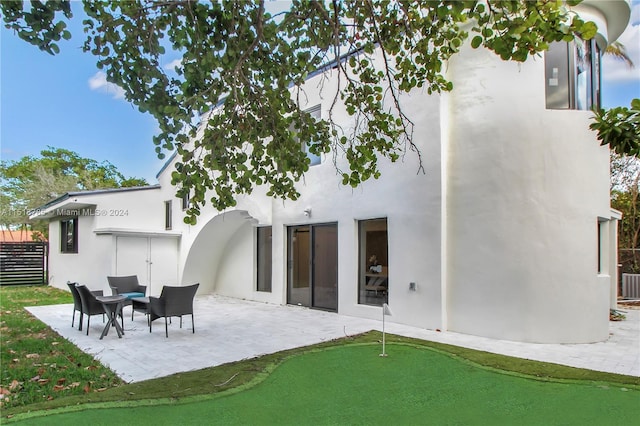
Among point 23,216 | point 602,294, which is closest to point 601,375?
point 602,294

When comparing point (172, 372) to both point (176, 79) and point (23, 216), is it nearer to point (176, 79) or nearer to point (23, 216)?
point (176, 79)

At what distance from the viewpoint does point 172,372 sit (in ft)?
19.4

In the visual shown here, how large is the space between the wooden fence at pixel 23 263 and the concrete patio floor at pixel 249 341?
10118 mm

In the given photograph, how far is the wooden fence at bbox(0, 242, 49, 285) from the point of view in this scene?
61.3 ft

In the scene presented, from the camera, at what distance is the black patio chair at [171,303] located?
825 cm

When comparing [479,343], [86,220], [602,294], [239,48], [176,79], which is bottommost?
[479,343]

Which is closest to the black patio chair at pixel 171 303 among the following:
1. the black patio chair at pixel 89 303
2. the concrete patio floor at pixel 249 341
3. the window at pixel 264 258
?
the concrete patio floor at pixel 249 341

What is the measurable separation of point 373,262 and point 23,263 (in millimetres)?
17799

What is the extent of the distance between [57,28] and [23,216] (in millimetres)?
28149

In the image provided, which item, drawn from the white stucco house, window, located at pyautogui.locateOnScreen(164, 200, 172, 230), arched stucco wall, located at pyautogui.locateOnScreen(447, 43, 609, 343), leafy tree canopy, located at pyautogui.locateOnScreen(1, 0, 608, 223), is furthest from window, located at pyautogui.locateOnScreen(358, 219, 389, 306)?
window, located at pyautogui.locateOnScreen(164, 200, 172, 230)

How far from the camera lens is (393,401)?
470cm

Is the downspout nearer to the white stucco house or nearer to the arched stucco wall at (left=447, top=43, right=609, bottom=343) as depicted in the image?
the white stucco house

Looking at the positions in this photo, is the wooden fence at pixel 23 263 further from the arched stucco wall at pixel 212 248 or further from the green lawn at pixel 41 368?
the green lawn at pixel 41 368

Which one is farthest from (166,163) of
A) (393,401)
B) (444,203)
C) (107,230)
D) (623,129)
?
(623,129)
